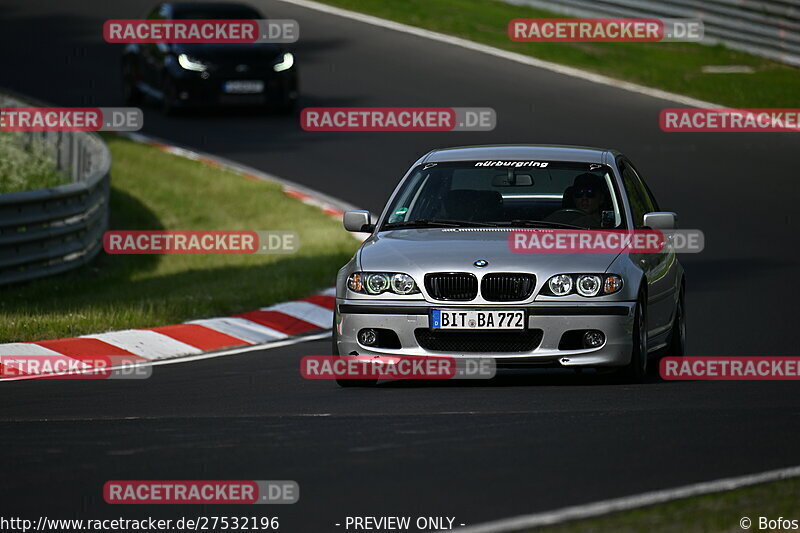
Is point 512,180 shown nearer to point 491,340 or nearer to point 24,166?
point 491,340

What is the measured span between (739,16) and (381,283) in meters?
21.8

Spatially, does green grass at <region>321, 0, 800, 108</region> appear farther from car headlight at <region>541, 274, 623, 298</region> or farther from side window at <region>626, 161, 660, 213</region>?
car headlight at <region>541, 274, 623, 298</region>

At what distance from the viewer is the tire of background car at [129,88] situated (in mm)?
28175

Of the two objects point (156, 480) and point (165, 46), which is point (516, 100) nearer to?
point (165, 46)

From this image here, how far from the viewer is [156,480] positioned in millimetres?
7324

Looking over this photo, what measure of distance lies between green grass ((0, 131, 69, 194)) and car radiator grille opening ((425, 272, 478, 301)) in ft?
35.7

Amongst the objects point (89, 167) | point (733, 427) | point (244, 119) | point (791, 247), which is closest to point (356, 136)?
point (244, 119)

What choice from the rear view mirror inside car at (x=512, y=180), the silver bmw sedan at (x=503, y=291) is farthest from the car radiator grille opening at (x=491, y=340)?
the rear view mirror inside car at (x=512, y=180)

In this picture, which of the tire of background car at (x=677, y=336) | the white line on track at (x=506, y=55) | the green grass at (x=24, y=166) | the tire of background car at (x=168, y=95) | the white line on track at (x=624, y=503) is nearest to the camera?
the white line on track at (x=624, y=503)

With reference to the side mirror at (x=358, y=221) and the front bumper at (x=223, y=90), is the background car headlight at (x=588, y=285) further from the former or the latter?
the front bumper at (x=223, y=90)

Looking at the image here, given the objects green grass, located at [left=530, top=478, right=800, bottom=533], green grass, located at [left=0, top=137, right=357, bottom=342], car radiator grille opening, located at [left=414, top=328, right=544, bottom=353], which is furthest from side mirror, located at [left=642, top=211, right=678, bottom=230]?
green grass, located at [left=0, top=137, right=357, bottom=342]

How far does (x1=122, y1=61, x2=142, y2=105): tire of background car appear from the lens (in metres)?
28.2

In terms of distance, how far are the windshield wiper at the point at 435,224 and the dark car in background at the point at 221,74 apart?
15.6 metres

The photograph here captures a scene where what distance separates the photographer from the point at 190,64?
1039 inches
